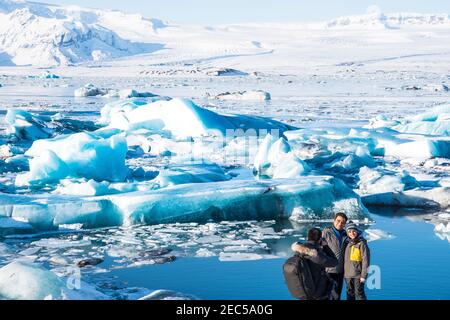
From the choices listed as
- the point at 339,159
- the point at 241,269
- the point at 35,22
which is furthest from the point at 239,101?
the point at 35,22

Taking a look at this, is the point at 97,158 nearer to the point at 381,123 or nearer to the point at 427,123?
the point at 427,123

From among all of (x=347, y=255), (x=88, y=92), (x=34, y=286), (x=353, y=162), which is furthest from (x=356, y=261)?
(x=88, y=92)

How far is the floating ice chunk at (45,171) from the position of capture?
8445mm

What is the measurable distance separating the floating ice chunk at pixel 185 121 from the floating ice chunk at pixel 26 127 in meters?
1.40

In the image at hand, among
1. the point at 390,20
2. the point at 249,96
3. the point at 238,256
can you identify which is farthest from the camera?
the point at 390,20

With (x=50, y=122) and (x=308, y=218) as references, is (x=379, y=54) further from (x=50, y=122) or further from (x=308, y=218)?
(x=308, y=218)

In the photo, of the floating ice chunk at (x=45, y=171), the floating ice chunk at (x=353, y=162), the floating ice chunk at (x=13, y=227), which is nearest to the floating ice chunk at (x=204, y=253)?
the floating ice chunk at (x=13, y=227)

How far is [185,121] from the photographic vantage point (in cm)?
1341

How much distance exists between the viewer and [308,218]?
267 inches

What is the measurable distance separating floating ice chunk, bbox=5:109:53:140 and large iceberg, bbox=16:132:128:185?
3891 mm

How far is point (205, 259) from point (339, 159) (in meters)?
5.23

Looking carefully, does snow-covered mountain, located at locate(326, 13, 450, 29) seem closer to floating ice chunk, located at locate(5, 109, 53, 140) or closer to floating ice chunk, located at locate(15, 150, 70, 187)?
floating ice chunk, located at locate(5, 109, 53, 140)

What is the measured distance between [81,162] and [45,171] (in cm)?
53

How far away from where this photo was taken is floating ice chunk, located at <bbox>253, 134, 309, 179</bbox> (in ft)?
27.6
